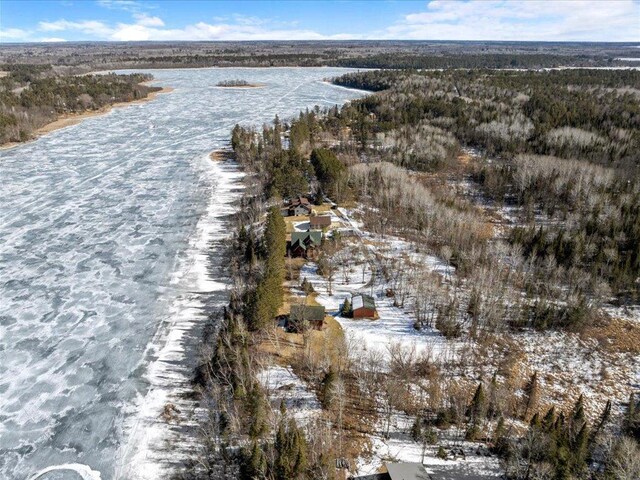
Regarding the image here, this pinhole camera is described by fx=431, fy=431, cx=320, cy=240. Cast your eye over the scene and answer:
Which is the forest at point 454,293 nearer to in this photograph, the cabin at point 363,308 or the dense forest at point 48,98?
the cabin at point 363,308

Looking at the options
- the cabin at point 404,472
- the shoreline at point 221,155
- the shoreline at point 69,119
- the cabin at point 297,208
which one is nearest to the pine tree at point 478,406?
the cabin at point 404,472

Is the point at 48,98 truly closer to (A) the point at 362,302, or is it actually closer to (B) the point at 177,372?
(B) the point at 177,372

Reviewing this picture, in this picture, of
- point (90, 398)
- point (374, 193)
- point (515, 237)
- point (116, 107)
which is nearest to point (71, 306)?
point (90, 398)

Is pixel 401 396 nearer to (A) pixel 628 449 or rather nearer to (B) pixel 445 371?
(B) pixel 445 371

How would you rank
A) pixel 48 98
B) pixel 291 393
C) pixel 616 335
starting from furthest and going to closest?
pixel 48 98 → pixel 616 335 → pixel 291 393

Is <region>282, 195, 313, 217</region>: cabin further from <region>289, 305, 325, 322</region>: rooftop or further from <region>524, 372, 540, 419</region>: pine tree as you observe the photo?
<region>524, 372, 540, 419</region>: pine tree

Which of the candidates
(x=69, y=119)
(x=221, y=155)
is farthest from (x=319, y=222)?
(x=69, y=119)
